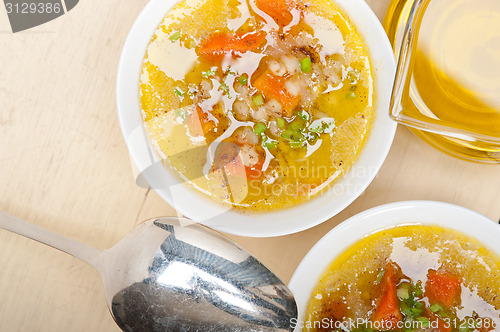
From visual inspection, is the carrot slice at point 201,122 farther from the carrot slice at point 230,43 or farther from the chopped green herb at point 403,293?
the chopped green herb at point 403,293

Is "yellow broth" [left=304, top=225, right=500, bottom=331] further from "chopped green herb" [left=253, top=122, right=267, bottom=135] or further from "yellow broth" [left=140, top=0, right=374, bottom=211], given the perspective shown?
"chopped green herb" [left=253, top=122, right=267, bottom=135]

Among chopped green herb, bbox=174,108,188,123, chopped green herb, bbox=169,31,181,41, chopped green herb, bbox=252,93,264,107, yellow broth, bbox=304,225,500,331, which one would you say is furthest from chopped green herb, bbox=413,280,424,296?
chopped green herb, bbox=169,31,181,41

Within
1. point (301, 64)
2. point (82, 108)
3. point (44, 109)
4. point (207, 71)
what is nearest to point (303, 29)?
point (301, 64)

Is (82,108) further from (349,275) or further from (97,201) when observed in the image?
(349,275)

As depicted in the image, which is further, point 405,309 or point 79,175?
point 79,175

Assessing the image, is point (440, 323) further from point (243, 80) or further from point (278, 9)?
point (278, 9)

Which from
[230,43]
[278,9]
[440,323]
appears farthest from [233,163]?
[440,323]

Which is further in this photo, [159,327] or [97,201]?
[97,201]
